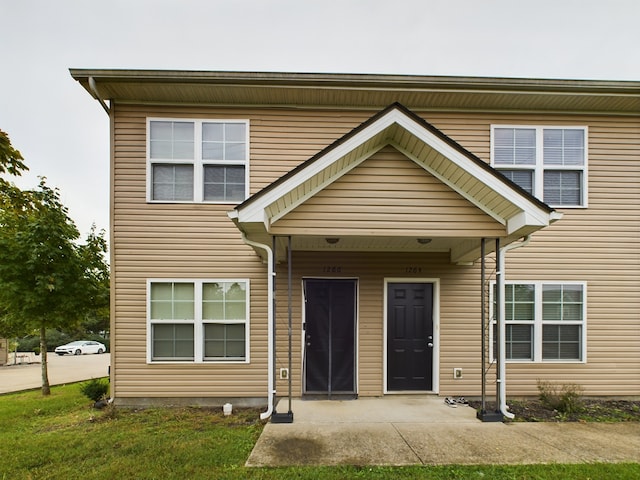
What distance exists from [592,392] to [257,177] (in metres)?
7.69

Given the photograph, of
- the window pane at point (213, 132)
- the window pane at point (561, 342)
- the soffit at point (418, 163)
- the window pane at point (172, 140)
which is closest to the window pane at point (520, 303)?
the window pane at point (561, 342)

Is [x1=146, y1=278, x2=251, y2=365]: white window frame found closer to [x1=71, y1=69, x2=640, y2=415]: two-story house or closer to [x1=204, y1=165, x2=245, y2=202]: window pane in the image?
[x1=71, y1=69, x2=640, y2=415]: two-story house

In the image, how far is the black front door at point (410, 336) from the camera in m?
6.22

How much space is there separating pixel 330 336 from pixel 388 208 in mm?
2883

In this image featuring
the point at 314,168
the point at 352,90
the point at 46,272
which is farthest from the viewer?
the point at 46,272

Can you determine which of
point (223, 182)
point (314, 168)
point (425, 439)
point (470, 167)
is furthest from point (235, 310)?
point (470, 167)

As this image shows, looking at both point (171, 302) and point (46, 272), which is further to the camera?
point (46, 272)

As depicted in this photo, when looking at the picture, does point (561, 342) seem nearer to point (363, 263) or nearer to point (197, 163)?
point (363, 263)

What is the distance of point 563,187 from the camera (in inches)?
255

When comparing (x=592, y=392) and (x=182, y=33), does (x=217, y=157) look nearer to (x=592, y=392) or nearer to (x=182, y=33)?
(x=592, y=392)

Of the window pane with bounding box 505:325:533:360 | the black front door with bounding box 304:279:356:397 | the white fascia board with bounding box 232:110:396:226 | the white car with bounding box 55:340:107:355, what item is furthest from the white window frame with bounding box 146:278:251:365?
the white car with bounding box 55:340:107:355

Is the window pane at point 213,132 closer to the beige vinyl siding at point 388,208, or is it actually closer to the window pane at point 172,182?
the window pane at point 172,182

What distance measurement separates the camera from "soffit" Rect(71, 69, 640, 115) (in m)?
5.82

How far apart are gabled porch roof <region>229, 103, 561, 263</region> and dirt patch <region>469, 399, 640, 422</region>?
9.81ft
